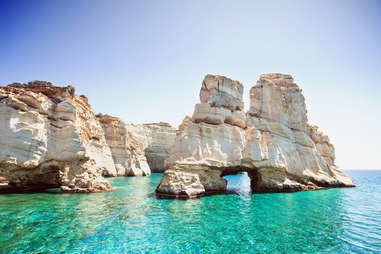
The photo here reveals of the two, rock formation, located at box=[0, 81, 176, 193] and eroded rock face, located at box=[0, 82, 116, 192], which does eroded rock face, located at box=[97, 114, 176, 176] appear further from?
eroded rock face, located at box=[0, 82, 116, 192]

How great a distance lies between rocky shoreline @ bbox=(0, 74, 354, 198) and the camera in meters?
17.1

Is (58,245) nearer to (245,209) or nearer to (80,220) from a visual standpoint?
(80,220)

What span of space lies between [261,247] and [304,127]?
22500 millimetres

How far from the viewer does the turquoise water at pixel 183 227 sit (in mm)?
7762

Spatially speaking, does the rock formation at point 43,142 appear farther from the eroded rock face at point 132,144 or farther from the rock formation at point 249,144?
the eroded rock face at point 132,144

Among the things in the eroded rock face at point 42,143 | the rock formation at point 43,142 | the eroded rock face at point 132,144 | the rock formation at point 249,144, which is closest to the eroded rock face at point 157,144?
the eroded rock face at point 132,144

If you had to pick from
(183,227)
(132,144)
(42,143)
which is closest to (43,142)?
(42,143)

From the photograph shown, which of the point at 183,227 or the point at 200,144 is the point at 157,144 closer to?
the point at 200,144

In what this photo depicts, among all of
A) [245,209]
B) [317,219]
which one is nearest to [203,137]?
[245,209]

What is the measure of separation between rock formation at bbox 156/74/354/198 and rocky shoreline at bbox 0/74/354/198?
0.10 m

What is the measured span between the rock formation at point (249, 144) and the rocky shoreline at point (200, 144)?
98mm

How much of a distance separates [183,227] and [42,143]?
15431 millimetres

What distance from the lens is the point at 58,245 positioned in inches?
302

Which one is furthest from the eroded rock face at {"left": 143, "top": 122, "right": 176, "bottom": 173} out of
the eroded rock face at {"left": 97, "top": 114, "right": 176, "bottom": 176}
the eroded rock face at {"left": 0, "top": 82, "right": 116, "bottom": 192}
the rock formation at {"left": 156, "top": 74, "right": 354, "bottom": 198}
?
the rock formation at {"left": 156, "top": 74, "right": 354, "bottom": 198}
